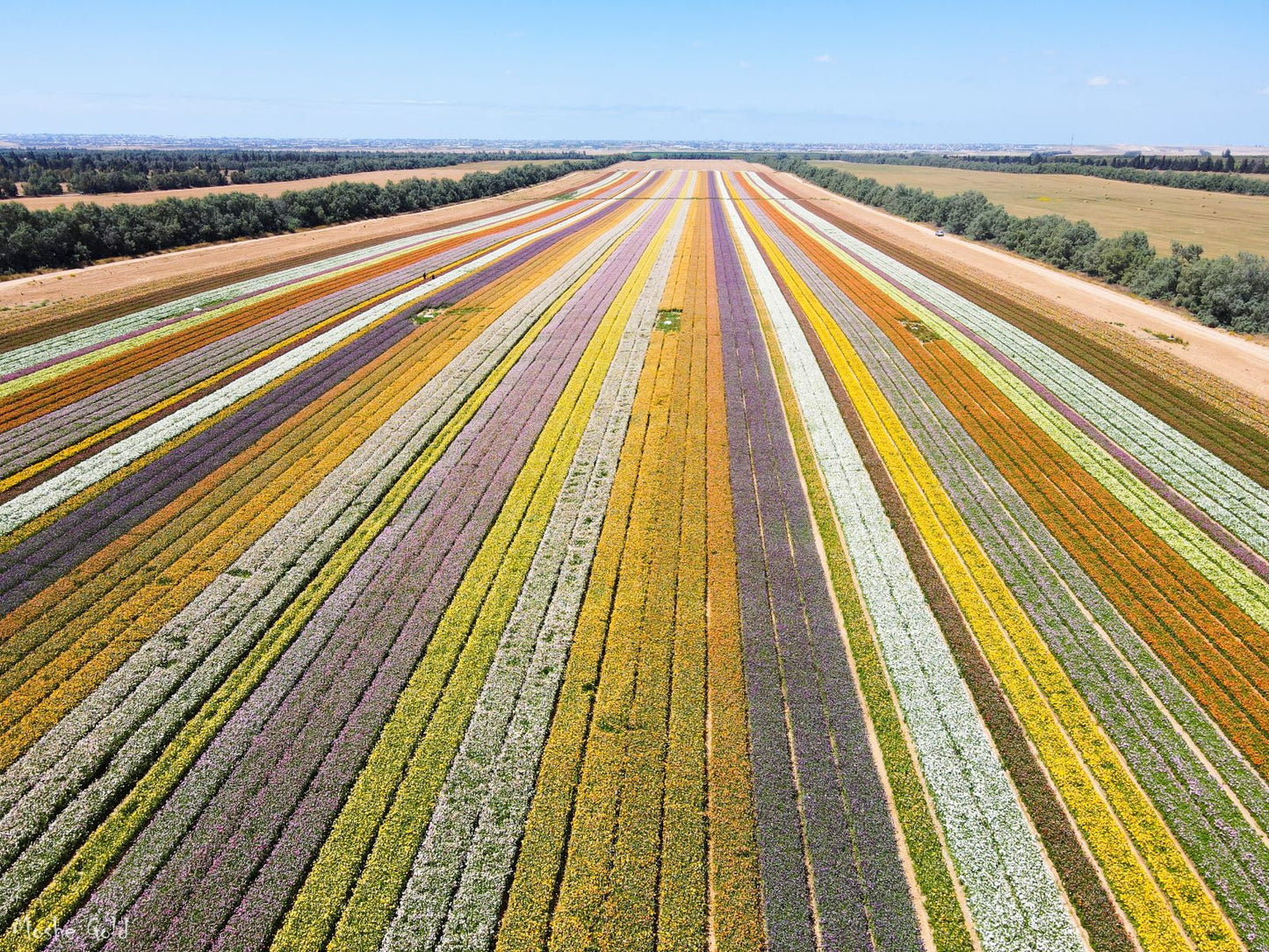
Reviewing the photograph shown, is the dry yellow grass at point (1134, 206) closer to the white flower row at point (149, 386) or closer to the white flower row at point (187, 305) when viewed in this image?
the white flower row at point (187, 305)

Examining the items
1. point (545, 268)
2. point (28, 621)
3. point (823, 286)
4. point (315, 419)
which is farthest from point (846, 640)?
point (545, 268)

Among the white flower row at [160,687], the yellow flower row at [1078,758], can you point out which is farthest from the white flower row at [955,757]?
the white flower row at [160,687]

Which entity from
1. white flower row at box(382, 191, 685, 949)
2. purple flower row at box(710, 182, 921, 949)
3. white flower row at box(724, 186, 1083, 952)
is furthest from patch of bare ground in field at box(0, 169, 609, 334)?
white flower row at box(724, 186, 1083, 952)

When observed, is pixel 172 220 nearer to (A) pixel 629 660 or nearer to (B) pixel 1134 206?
(A) pixel 629 660

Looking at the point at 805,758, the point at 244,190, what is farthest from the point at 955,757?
the point at 244,190

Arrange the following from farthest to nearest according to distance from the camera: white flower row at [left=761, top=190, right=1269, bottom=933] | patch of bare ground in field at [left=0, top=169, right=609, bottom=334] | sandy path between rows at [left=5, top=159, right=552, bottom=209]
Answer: sandy path between rows at [left=5, top=159, right=552, bottom=209] < patch of bare ground in field at [left=0, top=169, right=609, bottom=334] < white flower row at [left=761, top=190, right=1269, bottom=933]

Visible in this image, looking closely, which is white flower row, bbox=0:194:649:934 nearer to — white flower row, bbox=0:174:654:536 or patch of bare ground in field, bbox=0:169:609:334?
white flower row, bbox=0:174:654:536

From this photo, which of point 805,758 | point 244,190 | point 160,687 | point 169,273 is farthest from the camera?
point 244,190
